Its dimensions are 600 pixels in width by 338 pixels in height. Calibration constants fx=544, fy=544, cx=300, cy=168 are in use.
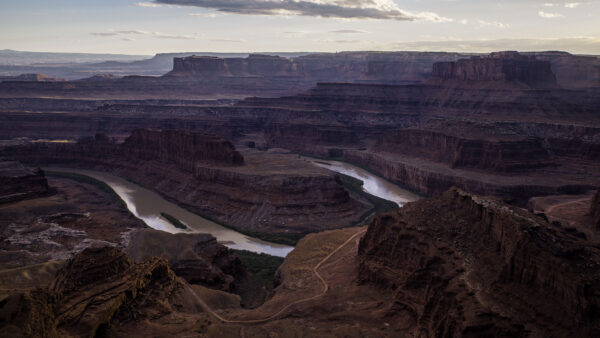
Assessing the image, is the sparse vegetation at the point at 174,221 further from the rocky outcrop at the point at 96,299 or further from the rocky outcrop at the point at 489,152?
the rocky outcrop at the point at 489,152

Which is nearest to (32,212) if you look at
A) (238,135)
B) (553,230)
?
(553,230)

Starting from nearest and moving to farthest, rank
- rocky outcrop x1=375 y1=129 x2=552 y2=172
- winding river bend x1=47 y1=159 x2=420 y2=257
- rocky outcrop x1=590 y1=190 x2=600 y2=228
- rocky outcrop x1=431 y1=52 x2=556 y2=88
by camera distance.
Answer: rocky outcrop x1=590 y1=190 x2=600 y2=228 < winding river bend x1=47 y1=159 x2=420 y2=257 < rocky outcrop x1=375 y1=129 x2=552 y2=172 < rocky outcrop x1=431 y1=52 x2=556 y2=88

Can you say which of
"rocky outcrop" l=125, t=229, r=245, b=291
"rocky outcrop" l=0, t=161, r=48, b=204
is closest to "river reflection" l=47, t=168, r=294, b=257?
"rocky outcrop" l=125, t=229, r=245, b=291

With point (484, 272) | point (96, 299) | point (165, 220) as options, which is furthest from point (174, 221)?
point (484, 272)

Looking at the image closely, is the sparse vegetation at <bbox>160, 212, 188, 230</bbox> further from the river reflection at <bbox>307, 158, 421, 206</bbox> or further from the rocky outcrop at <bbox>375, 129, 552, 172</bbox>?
the rocky outcrop at <bbox>375, 129, 552, 172</bbox>

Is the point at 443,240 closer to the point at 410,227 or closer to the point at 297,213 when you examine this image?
the point at 410,227

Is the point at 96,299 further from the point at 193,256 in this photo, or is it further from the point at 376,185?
the point at 376,185

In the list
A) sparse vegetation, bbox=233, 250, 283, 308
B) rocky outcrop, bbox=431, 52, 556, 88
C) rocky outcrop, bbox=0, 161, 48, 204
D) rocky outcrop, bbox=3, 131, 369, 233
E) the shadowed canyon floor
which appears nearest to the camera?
the shadowed canyon floor
